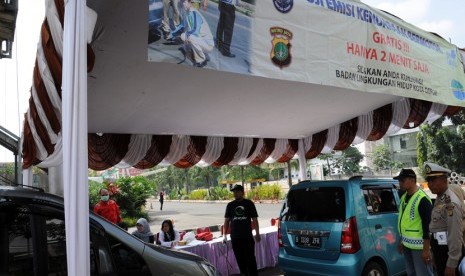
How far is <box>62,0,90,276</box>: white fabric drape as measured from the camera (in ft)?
6.77

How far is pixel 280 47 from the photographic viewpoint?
3.53m

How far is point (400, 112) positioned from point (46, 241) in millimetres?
7949

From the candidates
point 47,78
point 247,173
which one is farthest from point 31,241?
point 247,173

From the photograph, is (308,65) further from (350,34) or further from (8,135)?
(8,135)

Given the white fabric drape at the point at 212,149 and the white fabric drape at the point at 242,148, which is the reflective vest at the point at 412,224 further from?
the white fabric drape at the point at 242,148

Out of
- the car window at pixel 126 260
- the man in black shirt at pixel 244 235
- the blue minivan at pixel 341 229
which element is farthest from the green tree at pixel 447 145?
the car window at pixel 126 260

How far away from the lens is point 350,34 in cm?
420

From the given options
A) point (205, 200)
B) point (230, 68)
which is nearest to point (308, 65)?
point (230, 68)

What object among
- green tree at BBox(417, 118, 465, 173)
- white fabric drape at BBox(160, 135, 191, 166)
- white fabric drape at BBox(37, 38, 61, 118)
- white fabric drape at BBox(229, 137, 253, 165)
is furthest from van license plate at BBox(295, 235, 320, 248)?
green tree at BBox(417, 118, 465, 173)

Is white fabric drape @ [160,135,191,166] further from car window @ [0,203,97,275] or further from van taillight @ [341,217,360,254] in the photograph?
car window @ [0,203,97,275]

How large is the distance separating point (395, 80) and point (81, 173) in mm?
3931

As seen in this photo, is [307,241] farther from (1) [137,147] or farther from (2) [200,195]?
(2) [200,195]

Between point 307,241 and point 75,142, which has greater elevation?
point 75,142

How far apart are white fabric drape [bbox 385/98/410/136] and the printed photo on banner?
240 inches
